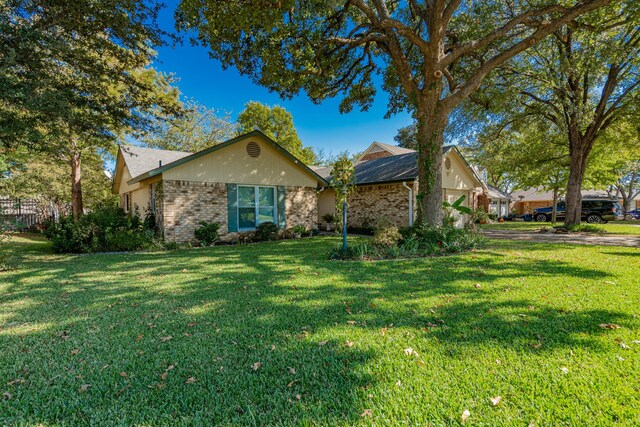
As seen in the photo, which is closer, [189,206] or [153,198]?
[189,206]

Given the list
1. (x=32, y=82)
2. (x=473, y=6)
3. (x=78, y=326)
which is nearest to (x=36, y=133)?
(x=32, y=82)

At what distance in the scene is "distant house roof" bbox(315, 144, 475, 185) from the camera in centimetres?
1430

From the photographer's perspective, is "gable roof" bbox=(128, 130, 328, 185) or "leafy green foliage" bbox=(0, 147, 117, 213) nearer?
"gable roof" bbox=(128, 130, 328, 185)

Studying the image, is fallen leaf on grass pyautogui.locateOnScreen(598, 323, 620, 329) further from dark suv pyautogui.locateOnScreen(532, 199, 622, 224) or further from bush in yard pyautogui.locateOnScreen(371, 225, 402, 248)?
dark suv pyautogui.locateOnScreen(532, 199, 622, 224)

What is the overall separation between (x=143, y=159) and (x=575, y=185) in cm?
2275

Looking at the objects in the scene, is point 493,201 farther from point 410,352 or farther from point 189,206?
point 410,352

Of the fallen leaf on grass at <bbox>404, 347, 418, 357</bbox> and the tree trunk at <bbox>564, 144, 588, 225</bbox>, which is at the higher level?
the tree trunk at <bbox>564, 144, 588, 225</bbox>

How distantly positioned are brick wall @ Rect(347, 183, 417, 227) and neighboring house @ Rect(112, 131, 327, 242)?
10.4 ft

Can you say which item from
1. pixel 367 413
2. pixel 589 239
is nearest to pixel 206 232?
pixel 367 413

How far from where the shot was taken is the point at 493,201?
103ft

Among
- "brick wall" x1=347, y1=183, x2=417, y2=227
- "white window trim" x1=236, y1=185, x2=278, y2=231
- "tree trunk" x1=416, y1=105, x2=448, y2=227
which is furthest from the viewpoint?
"brick wall" x1=347, y1=183, x2=417, y2=227

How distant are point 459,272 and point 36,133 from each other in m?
9.84

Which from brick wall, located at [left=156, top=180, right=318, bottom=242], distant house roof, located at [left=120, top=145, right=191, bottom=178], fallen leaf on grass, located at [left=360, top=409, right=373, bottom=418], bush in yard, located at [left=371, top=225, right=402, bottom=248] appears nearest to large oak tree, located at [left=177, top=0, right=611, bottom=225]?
bush in yard, located at [left=371, top=225, right=402, bottom=248]

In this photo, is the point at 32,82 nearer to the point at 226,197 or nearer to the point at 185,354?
the point at 226,197
